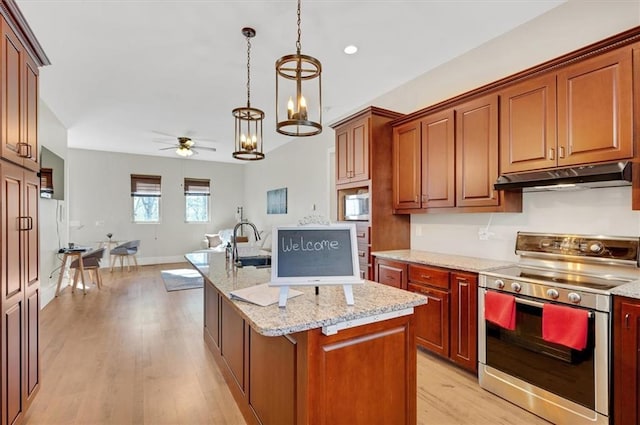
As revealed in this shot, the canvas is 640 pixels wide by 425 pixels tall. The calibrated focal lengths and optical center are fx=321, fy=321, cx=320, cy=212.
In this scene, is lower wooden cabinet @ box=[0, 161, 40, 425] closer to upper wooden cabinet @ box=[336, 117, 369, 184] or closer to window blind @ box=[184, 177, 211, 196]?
upper wooden cabinet @ box=[336, 117, 369, 184]

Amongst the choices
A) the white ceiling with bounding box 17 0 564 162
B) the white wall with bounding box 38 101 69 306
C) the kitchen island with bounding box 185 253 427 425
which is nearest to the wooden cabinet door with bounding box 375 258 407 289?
the kitchen island with bounding box 185 253 427 425

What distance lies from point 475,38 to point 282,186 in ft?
16.8

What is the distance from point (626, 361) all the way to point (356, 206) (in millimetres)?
2654

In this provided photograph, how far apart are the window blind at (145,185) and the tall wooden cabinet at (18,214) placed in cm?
684

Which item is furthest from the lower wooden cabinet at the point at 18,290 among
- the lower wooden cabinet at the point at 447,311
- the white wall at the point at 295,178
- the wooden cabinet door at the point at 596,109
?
the white wall at the point at 295,178

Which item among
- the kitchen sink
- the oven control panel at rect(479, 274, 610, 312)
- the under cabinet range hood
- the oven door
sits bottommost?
the oven door

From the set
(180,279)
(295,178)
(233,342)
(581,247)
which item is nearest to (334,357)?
(233,342)

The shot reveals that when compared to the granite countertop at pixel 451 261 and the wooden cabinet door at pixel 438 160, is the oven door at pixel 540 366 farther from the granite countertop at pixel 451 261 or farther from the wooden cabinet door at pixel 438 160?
the wooden cabinet door at pixel 438 160

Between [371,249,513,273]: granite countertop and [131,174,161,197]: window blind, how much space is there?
289 inches

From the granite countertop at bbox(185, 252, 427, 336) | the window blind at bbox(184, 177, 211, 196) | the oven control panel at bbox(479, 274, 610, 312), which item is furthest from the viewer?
the window blind at bbox(184, 177, 211, 196)

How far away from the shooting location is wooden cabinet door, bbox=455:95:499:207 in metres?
2.77

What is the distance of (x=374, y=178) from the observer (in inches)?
144

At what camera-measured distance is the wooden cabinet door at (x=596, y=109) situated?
6.59 feet

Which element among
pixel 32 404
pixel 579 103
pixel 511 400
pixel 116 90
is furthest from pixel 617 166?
pixel 116 90
